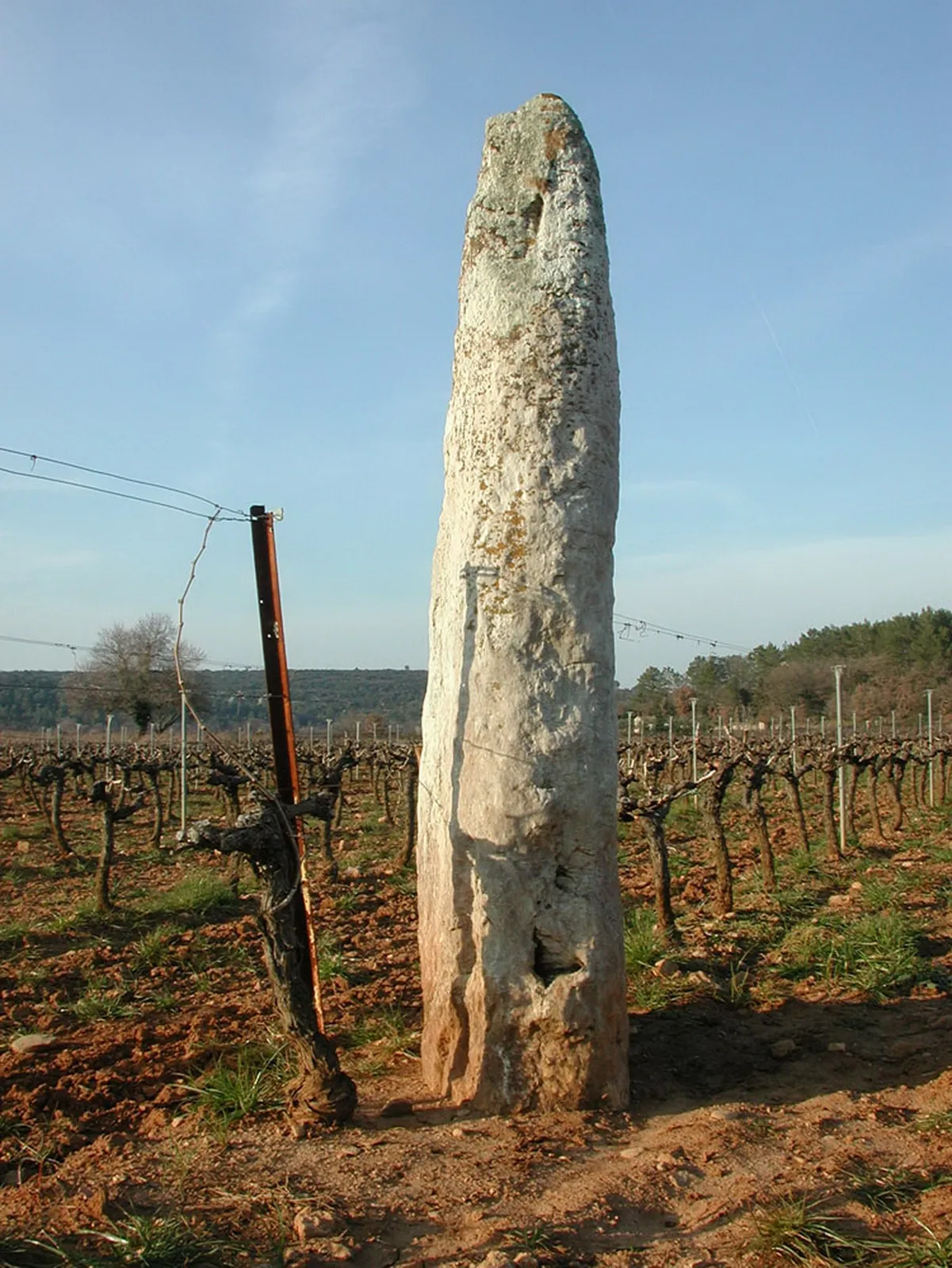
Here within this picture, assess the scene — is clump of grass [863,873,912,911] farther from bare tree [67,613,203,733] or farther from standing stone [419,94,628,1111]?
bare tree [67,613,203,733]

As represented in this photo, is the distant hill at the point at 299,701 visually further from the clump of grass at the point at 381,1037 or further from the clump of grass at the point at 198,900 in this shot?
the clump of grass at the point at 381,1037

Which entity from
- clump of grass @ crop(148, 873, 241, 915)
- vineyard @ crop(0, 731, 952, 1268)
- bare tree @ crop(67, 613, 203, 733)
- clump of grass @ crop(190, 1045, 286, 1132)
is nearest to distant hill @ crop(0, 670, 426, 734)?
bare tree @ crop(67, 613, 203, 733)

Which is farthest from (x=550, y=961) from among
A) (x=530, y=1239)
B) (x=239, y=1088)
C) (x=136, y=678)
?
(x=136, y=678)

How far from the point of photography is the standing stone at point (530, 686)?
489 cm

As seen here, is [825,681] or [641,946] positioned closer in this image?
[641,946]

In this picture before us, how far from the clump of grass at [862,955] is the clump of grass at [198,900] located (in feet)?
18.6

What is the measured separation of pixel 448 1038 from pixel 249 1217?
4.50 feet

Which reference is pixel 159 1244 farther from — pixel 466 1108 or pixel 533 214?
pixel 533 214

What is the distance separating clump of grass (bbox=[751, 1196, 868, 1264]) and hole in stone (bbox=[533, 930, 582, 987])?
1.35m

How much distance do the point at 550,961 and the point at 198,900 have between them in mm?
6756

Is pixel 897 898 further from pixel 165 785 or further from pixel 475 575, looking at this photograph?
pixel 165 785

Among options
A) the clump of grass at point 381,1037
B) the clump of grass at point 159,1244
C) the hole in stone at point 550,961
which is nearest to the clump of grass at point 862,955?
the clump of grass at point 381,1037

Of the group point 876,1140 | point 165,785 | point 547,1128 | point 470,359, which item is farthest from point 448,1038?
point 165,785

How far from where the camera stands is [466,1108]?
4.82 meters
